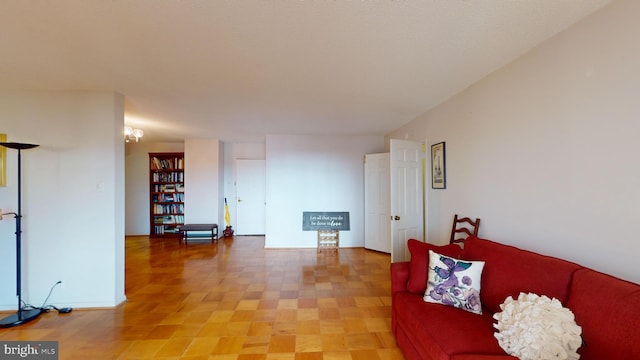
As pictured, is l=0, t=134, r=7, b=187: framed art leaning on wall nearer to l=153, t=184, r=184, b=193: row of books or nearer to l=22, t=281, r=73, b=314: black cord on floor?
l=22, t=281, r=73, b=314: black cord on floor

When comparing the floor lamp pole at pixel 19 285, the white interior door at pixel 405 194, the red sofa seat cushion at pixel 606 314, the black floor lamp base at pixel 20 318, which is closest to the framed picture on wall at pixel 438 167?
the white interior door at pixel 405 194

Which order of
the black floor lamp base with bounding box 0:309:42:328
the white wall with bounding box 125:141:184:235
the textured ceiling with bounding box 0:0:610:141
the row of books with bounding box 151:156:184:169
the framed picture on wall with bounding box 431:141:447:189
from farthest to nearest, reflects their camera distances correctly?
the white wall with bounding box 125:141:184:235
the row of books with bounding box 151:156:184:169
the framed picture on wall with bounding box 431:141:447:189
the black floor lamp base with bounding box 0:309:42:328
the textured ceiling with bounding box 0:0:610:141

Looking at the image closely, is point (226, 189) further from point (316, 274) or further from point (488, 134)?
point (488, 134)

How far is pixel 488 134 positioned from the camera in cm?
258

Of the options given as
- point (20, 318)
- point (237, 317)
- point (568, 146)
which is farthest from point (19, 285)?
point (568, 146)

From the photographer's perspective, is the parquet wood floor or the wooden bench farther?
the wooden bench

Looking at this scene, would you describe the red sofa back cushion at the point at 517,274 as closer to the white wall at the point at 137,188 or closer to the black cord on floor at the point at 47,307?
the black cord on floor at the point at 47,307

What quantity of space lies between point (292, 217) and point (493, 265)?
4208 millimetres

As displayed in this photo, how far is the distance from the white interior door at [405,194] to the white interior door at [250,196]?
3979mm

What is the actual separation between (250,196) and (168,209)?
2.10 m

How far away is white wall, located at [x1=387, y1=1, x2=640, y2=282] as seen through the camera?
1490mm

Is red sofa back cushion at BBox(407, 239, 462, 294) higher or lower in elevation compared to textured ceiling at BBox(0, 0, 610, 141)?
lower

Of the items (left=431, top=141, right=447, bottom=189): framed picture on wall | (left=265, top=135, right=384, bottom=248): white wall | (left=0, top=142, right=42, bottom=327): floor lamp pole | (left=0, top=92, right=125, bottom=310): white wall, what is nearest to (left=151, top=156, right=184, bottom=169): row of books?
(left=265, top=135, right=384, bottom=248): white wall

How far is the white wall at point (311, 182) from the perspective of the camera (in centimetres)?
569
